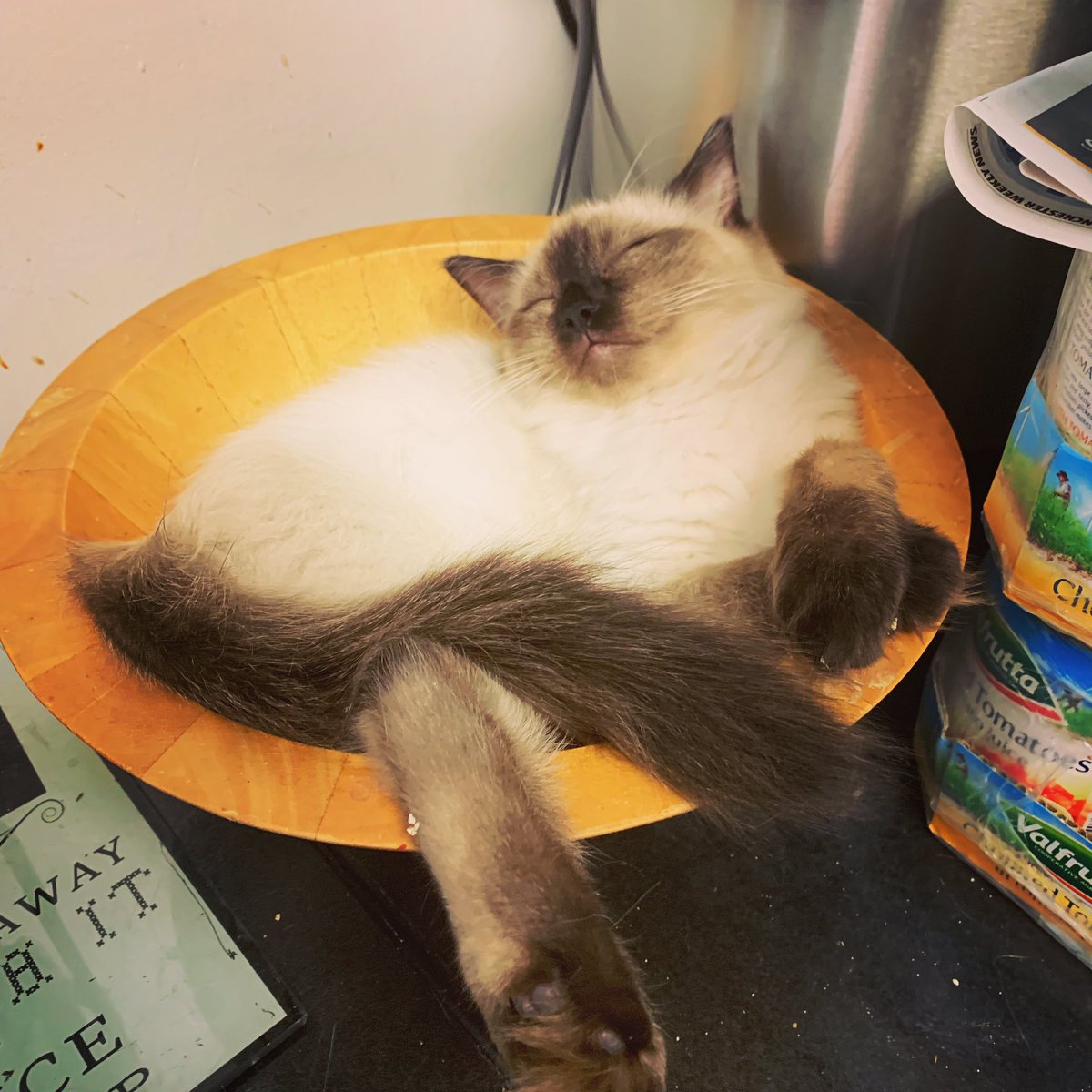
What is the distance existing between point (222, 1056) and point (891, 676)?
0.93 meters

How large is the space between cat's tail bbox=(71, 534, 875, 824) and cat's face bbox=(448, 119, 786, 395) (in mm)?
372

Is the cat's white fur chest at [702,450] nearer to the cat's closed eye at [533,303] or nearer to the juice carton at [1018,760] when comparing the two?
the cat's closed eye at [533,303]

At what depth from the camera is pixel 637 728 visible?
74 centimetres

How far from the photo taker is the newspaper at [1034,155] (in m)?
0.67

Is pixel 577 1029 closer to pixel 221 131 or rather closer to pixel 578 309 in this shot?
pixel 578 309

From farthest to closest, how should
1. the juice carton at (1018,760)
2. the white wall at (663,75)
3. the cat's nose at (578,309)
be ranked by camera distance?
the white wall at (663,75)
the cat's nose at (578,309)
the juice carton at (1018,760)

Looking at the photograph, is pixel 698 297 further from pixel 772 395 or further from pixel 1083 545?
pixel 1083 545

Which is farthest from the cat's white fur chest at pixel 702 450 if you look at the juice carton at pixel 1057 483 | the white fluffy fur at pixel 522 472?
the juice carton at pixel 1057 483

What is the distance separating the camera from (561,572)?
0.84m

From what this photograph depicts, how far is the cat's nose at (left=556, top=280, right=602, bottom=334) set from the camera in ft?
3.56

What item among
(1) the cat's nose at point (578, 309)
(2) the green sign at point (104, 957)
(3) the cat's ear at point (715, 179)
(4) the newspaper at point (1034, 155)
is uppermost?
(4) the newspaper at point (1034, 155)

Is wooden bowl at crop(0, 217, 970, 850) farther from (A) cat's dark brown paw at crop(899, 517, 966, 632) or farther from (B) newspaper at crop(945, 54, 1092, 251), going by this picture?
(B) newspaper at crop(945, 54, 1092, 251)

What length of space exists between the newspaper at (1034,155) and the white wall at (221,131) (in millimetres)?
1085

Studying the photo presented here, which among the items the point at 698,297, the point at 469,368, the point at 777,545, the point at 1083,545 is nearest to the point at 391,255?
the point at 469,368
